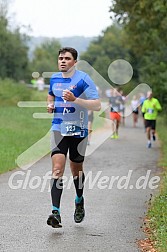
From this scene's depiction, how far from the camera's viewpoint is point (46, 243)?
7.85 m

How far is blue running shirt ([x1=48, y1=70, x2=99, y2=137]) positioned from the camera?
28.3 ft

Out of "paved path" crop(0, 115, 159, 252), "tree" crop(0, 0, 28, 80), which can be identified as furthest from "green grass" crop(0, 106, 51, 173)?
"tree" crop(0, 0, 28, 80)

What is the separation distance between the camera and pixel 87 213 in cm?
995

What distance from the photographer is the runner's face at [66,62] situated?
8.63 metres

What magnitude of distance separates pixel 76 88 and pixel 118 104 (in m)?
20.2

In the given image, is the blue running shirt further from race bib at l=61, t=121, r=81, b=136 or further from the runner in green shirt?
the runner in green shirt

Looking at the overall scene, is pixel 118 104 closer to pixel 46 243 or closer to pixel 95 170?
pixel 95 170

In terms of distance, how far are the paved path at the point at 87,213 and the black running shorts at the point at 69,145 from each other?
92cm

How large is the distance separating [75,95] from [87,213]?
2110mm

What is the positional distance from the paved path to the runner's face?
79.6 inches

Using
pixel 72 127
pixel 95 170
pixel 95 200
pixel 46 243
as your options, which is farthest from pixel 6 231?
pixel 95 170

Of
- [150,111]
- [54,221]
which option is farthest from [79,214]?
[150,111]

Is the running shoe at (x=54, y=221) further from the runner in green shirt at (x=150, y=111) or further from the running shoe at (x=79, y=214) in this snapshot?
the runner in green shirt at (x=150, y=111)

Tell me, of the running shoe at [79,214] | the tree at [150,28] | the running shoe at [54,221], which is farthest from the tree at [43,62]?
the running shoe at [54,221]
